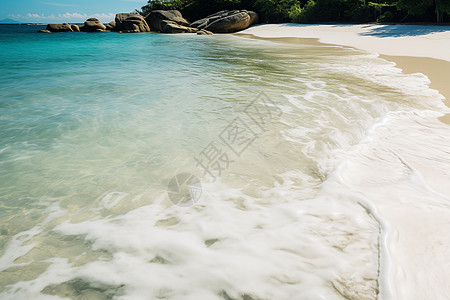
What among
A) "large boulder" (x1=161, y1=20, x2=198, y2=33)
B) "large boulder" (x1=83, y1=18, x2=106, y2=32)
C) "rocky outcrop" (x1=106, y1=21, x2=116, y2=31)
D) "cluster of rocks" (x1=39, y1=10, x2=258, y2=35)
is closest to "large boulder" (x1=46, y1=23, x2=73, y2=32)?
"cluster of rocks" (x1=39, y1=10, x2=258, y2=35)

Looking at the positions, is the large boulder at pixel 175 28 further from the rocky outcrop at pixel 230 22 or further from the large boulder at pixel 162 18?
the large boulder at pixel 162 18

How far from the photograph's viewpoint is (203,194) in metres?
2.43

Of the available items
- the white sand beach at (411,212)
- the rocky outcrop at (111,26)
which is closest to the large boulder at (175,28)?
the rocky outcrop at (111,26)

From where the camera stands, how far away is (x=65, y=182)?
2.65 m

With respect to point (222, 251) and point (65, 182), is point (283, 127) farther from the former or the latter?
point (65, 182)

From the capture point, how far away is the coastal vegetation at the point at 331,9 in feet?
55.7

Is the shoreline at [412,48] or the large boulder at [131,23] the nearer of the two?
the shoreline at [412,48]

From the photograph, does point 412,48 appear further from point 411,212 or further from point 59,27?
point 59,27

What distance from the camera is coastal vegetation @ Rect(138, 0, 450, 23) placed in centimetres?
1698

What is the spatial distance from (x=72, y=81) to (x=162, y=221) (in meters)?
7.18

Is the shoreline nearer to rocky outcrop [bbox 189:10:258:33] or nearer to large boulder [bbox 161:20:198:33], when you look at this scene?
rocky outcrop [bbox 189:10:258:33]

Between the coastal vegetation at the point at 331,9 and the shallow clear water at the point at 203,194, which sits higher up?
the coastal vegetation at the point at 331,9

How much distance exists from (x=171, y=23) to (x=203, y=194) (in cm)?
3394

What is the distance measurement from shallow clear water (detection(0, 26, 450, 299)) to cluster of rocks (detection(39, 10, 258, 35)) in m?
25.9
